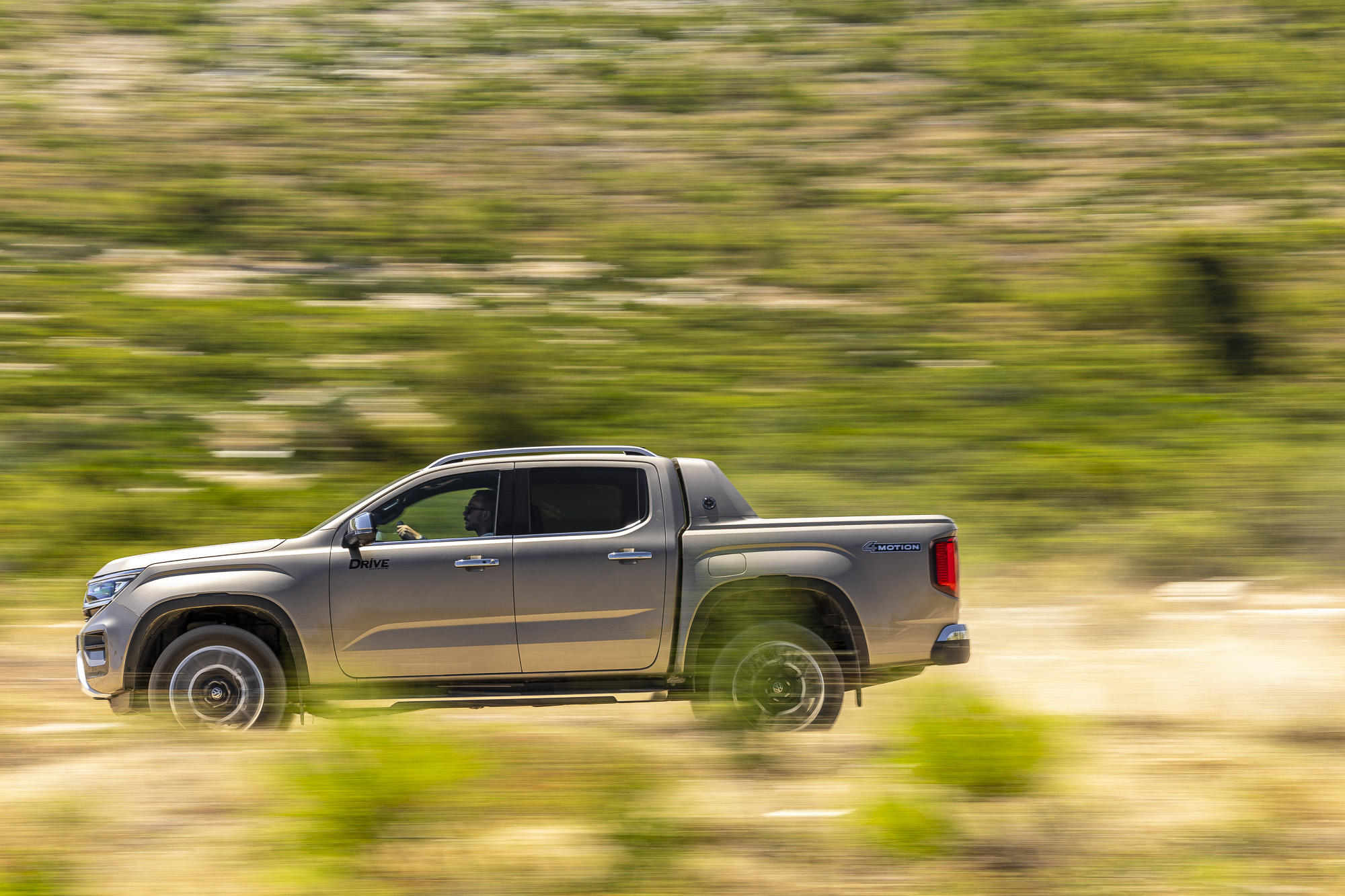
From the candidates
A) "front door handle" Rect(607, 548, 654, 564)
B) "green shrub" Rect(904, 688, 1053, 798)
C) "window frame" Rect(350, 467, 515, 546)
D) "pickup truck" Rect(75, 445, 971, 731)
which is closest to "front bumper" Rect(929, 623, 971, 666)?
"pickup truck" Rect(75, 445, 971, 731)

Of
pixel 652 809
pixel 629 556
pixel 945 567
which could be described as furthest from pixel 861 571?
pixel 652 809

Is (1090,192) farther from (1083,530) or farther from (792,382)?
(1083,530)

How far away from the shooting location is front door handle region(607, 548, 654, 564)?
5.97 metres

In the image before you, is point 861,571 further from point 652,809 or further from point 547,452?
point 652,809

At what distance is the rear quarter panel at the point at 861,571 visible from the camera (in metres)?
5.94

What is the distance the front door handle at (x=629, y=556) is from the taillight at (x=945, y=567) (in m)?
1.37

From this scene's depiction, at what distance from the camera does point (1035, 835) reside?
4609 mm

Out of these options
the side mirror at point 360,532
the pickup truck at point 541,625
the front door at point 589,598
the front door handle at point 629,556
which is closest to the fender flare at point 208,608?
the pickup truck at point 541,625

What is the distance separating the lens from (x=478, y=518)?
614 cm

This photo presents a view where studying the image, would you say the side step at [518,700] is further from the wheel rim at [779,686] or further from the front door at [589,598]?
the wheel rim at [779,686]

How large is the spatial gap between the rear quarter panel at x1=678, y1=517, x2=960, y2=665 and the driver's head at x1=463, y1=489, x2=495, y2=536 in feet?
3.16

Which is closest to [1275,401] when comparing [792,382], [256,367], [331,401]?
[792,382]

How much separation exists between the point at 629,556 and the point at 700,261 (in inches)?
497

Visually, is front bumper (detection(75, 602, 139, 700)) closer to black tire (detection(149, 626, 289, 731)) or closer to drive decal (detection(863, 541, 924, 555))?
black tire (detection(149, 626, 289, 731))
